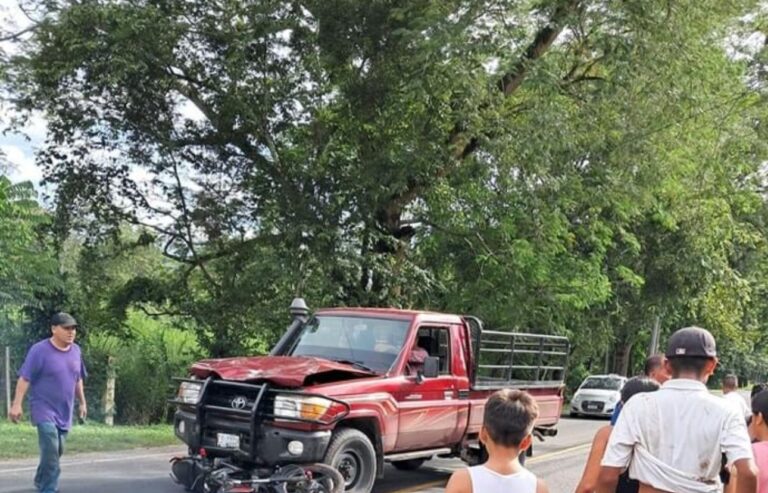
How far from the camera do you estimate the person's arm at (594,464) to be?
3.93 meters

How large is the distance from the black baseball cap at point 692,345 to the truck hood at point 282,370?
4.38 m

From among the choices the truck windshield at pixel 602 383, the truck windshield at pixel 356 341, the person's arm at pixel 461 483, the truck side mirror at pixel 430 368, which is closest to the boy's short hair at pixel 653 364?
the truck side mirror at pixel 430 368

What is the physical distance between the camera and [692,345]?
3.72 meters

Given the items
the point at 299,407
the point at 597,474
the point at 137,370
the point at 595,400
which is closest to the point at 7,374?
the point at 137,370

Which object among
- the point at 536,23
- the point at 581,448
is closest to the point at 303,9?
the point at 536,23

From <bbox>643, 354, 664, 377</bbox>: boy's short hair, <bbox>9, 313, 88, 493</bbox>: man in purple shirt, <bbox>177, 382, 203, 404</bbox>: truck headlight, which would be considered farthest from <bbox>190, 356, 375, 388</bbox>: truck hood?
<bbox>643, 354, 664, 377</bbox>: boy's short hair

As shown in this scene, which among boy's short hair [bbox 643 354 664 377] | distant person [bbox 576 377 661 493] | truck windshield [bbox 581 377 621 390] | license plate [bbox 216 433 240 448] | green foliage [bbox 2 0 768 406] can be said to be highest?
green foliage [bbox 2 0 768 406]

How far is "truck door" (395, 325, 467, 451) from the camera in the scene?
8656mm

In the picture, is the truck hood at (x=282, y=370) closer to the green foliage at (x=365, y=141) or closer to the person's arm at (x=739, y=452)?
the person's arm at (x=739, y=452)

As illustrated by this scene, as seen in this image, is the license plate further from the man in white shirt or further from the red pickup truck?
the man in white shirt

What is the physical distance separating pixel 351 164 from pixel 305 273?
254cm

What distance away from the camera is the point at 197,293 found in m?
19.3

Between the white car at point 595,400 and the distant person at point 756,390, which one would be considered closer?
the distant person at point 756,390

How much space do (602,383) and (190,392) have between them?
827 inches
